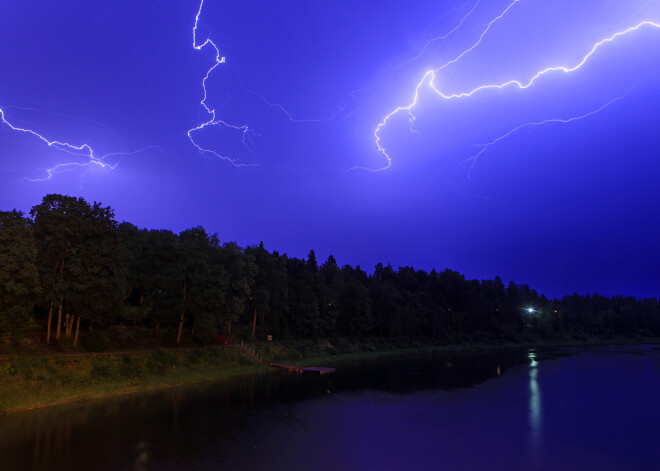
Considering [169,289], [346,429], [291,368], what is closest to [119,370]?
[169,289]

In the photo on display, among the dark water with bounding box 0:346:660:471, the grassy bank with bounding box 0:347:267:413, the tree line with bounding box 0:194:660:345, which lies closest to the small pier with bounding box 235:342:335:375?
the tree line with bounding box 0:194:660:345

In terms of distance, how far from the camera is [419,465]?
67.2 ft

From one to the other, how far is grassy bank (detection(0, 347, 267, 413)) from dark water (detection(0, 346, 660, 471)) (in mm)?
2119

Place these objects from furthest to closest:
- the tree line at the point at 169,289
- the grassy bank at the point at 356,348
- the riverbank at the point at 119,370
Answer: the grassy bank at the point at 356,348 < the tree line at the point at 169,289 < the riverbank at the point at 119,370

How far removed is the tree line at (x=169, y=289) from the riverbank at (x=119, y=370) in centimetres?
384

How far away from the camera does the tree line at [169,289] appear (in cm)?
3753

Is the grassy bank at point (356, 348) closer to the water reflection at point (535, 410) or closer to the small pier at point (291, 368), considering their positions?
the small pier at point (291, 368)

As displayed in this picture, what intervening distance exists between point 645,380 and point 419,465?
48721 millimetres

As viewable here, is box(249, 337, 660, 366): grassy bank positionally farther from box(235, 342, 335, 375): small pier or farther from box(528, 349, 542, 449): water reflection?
box(528, 349, 542, 449): water reflection

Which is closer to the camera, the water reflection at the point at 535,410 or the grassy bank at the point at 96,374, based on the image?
the water reflection at the point at 535,410

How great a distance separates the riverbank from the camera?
31.5 meters

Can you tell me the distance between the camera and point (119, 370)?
39.9m

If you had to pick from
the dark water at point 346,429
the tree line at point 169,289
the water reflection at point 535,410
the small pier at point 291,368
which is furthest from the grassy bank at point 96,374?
the water reflection at point 535,410

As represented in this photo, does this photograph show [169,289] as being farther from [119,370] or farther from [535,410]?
[535,410]
